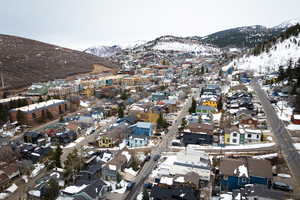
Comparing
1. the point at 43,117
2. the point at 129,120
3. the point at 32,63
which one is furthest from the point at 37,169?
the point at 32,63

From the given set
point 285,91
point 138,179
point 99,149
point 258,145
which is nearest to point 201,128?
point 258,145

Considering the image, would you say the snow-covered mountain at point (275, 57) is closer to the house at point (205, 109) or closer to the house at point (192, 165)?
the house at point (205, 109)

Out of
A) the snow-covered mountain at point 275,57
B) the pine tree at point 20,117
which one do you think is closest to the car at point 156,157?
the pine tree at point 20,117

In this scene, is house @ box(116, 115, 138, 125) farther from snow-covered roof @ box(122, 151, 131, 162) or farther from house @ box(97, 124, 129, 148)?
snow-covered roof @ box(122, 151, 131, 162)

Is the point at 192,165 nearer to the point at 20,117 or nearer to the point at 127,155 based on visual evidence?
the point at 127,155

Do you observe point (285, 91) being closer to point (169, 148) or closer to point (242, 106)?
point (242, 106)

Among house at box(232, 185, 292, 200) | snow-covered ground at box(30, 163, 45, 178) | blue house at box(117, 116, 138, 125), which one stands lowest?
snow-covered ground at box(30, 163, 45, 178)

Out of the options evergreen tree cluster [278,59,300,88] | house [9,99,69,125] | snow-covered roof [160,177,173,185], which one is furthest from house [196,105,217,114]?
house [9,99,69,125]

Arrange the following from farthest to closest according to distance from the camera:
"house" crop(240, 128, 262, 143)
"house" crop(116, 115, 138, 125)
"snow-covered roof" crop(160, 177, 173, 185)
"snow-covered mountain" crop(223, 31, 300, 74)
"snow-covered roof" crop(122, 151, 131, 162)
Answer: "snow-covered mountain" crop(223, 31, 300, 74)
"house" crop(116, 115, 138, 125)
"house" crop(240, 128, 262, 143)
"snow-covered roof" crop(122, 151, 131, 162)
"snow-covered roof" crop(160, 177, 173, 185)
